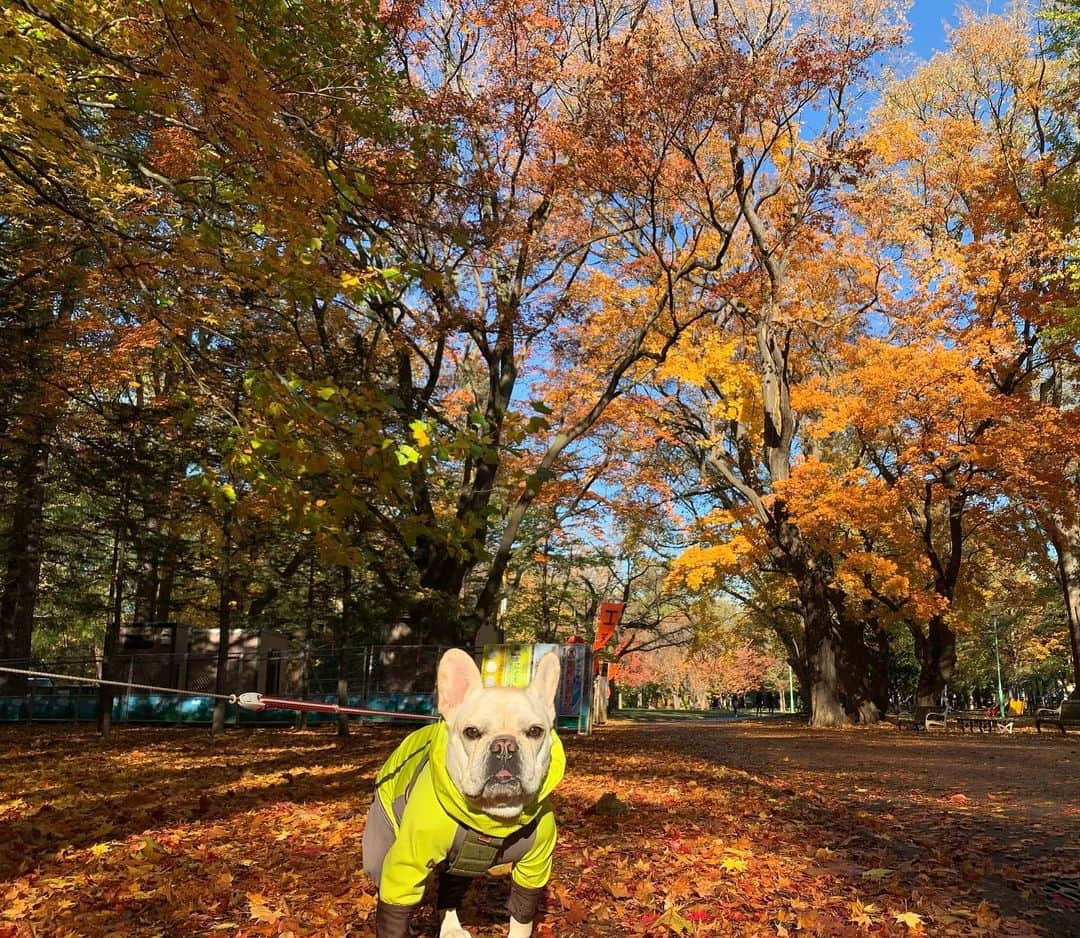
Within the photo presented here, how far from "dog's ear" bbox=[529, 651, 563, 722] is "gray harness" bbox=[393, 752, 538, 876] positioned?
0.41 metres

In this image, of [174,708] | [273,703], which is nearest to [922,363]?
[273,703]

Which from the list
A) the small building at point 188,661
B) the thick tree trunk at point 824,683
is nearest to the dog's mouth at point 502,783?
the small building at point 188,661

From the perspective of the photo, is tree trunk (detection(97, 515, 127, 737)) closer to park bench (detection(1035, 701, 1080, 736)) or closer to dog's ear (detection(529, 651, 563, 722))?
dog's ear (detection(529, 651, 563, 722))

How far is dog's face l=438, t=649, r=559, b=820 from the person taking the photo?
228 cm

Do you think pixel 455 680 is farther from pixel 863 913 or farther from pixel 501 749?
pixel 863 913

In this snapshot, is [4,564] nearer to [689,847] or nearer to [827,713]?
[689,847]

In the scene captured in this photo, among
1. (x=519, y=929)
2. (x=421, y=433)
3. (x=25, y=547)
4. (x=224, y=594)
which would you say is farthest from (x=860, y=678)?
(x=519, y=929)

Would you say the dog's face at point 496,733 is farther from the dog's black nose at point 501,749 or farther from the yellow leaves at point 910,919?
the yellow leaves at point 910,919

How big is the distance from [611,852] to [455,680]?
3107 mm

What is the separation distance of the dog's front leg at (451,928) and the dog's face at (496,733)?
0.84m

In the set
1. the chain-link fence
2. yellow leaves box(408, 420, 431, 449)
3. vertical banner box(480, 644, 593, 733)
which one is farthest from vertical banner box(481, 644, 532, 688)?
yellow leaves box(408, 420, 431, 449)

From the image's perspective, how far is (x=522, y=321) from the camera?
15.0 meters

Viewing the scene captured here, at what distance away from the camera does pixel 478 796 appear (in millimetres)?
2281

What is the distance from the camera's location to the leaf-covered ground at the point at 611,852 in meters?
3.57
